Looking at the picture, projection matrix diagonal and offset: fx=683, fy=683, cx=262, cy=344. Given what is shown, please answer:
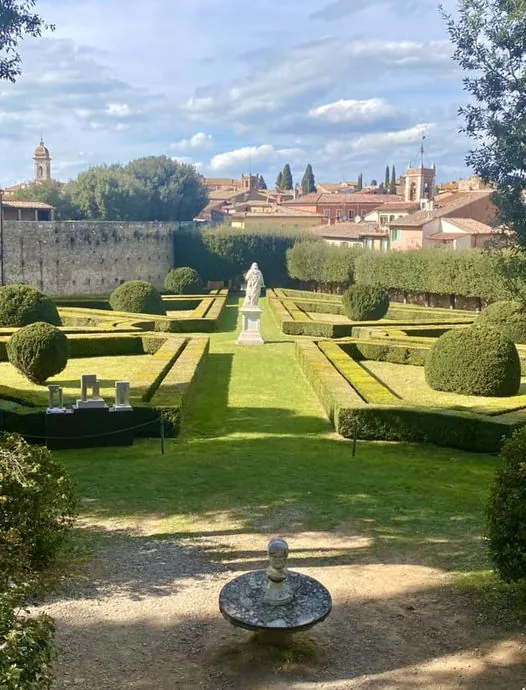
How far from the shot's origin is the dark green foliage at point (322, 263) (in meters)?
39.9

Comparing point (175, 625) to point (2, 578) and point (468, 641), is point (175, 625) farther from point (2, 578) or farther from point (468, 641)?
point (468, 641)

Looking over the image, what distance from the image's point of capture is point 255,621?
4.86 m

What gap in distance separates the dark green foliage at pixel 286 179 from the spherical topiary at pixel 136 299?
3820 inches

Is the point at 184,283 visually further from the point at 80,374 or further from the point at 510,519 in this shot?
the point at 510,519

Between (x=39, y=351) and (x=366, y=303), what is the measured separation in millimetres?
14739

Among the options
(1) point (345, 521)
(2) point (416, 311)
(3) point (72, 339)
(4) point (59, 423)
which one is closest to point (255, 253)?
(2) point (416, 311)

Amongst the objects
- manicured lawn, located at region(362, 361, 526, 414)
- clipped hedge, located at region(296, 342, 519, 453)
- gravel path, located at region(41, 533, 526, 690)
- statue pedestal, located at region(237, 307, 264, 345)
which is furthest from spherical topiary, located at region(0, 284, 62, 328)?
gravel path, located at region(41, 533, 526, 690)

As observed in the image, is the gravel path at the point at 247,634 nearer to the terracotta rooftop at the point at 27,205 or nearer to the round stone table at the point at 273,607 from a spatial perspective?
the round stone table at the point at 273,607

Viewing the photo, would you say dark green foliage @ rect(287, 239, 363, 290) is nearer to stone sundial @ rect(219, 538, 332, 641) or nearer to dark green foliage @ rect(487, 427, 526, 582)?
dark green foliage @ rect(487, 427, 526, 582)

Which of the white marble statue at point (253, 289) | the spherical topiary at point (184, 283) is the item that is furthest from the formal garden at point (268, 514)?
the spherical topiary at point (184, 283)

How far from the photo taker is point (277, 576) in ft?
16.8

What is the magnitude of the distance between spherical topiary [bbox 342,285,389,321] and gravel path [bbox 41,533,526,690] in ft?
65.5

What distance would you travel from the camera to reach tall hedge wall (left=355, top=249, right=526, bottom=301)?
104 feet

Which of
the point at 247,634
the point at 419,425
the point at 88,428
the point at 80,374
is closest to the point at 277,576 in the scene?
the point at 247,634
